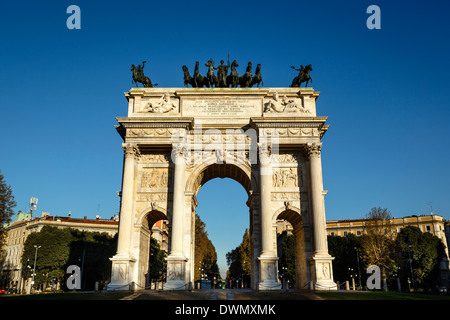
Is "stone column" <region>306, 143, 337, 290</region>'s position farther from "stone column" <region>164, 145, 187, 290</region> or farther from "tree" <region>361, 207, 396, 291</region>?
"tree" <region>361, 207, 396, 291</region>

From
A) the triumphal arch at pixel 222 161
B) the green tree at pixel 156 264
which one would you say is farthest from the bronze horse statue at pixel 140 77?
the green tree at pixel 156 264

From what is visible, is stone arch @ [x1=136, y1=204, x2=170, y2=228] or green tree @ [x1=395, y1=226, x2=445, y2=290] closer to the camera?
stone arch @ [x1=136, y1=204, x2=170, y2=228]

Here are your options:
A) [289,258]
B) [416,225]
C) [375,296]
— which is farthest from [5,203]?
[416,225]

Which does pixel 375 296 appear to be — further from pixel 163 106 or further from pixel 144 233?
pixel 163 106

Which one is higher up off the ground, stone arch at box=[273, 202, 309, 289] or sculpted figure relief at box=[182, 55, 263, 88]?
sculpted figure relief at box=[182, 55, 263, 88]

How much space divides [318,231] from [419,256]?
35.9 metres

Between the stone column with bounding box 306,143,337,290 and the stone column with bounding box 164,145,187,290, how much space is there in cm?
837

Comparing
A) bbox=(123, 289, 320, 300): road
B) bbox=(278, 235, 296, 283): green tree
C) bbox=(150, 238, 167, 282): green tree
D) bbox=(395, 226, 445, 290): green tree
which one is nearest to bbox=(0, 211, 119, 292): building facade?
bbox=(150, 238, 167, 282): green tree

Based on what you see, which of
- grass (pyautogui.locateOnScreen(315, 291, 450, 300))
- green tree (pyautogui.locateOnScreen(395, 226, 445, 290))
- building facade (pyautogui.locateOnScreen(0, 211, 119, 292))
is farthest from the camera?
building facade (pyautogui.locateOnScreen(0, 211, 119, 292))

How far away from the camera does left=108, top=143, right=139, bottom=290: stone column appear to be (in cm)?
2573

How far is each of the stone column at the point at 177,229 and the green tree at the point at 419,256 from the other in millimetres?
37876

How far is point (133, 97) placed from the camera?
30.4 meters

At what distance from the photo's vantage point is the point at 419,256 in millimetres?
55281
